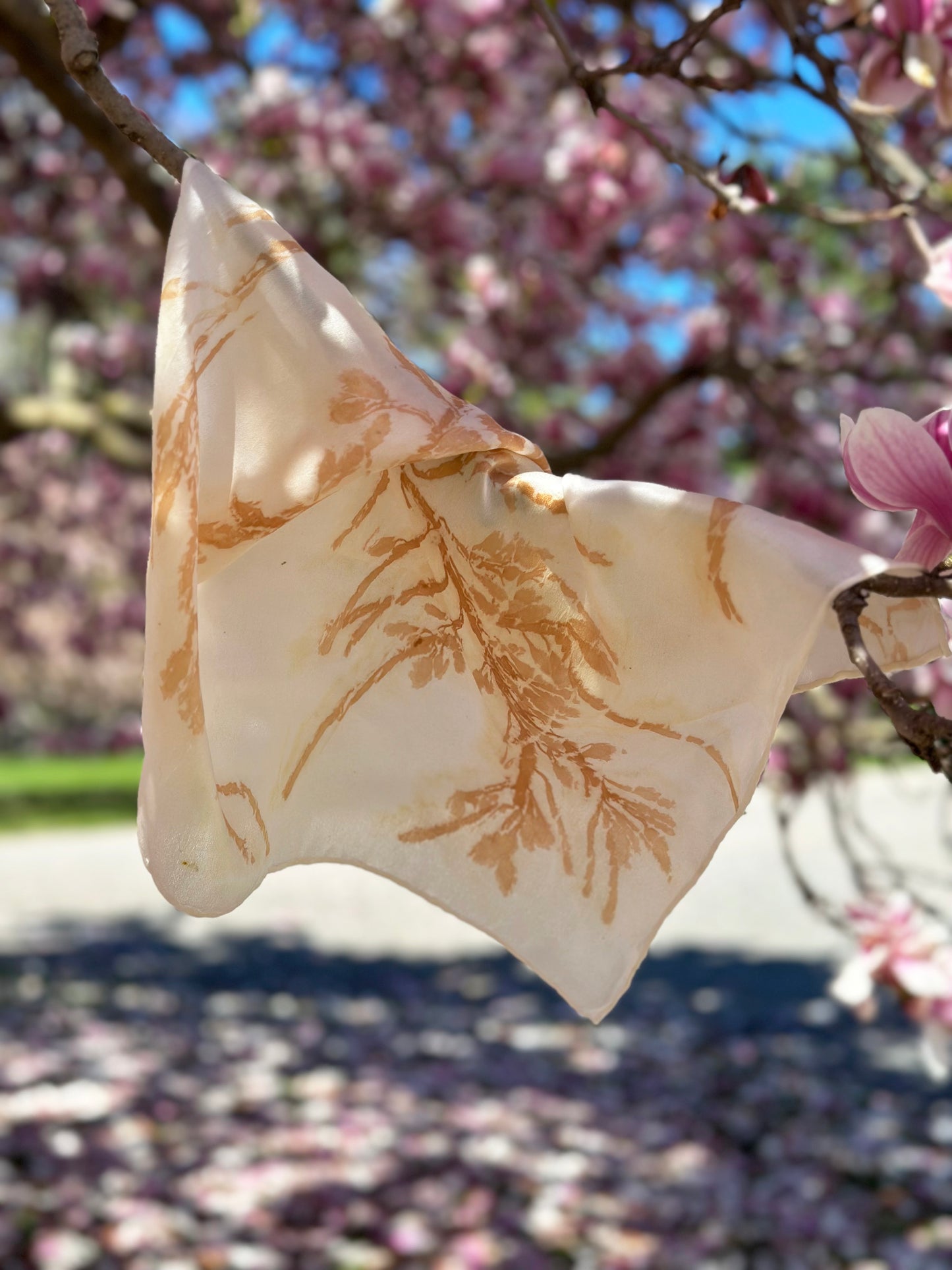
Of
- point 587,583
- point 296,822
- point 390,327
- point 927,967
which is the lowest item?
A: point 927,967

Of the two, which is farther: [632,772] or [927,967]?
[927,967]

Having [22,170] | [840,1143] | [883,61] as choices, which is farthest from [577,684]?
[22,170]

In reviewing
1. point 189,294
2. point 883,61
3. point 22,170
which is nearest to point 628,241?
point 22,170

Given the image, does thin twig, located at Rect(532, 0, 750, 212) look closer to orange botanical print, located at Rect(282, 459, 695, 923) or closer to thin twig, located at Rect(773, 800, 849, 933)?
orange botanical print, located at Rect(282, 459, 695, 923)

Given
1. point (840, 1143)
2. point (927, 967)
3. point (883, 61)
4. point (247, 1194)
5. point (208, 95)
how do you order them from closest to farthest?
point (883, 61)
point (927, 967)
point (247, 1194)
point (208, 95)
point (840, 1143)

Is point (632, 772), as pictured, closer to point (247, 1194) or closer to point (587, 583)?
point (587, 583)

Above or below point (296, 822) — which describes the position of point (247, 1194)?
below

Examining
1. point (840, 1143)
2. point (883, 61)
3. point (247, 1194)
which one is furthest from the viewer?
point (840, 1143)
